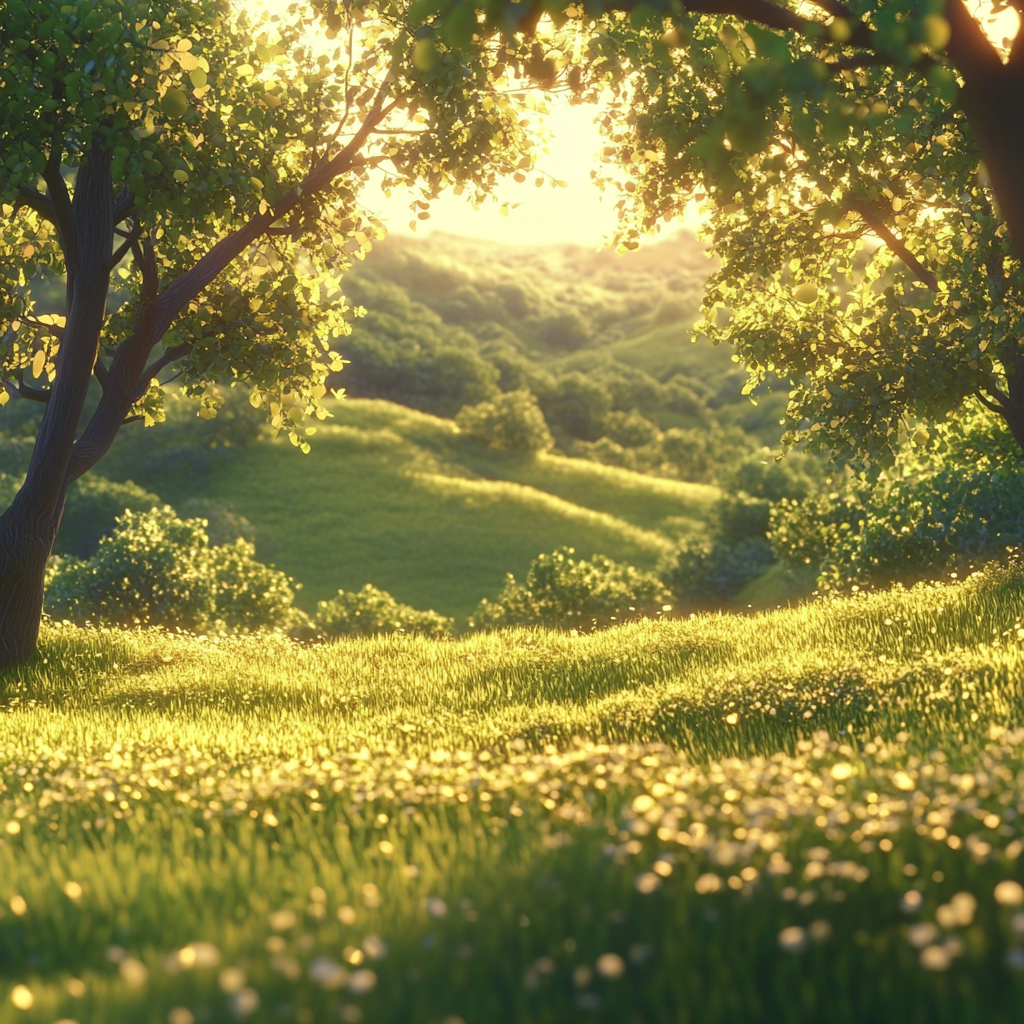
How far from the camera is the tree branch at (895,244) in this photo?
1515 centimetres

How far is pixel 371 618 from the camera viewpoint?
3219cm

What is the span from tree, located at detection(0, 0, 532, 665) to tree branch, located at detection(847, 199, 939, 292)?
5.31 metres

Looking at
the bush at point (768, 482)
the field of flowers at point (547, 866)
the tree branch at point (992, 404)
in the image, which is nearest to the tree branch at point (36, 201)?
the field of flowers at point (547, 866)

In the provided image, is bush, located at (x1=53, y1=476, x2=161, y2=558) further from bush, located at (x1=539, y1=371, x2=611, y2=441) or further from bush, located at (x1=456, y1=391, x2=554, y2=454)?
bush, located at (x1=539, y1=371, x2=611, y2=441)

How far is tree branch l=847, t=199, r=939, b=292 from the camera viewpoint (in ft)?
49.7

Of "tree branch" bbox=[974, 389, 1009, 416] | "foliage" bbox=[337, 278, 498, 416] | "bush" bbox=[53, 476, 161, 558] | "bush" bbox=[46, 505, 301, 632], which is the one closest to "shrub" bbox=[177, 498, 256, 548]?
"bush" bbox=[53, 476, 161, 558]

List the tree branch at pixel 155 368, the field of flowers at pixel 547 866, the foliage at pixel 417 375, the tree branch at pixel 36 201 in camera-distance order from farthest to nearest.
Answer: the foliage at pixel 417 375 → the tree branch at pixel 155 368 → the tree branch at pixel 36 201 → the field of flowers at pixel 547 866

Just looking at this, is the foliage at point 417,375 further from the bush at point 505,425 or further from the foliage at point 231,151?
the foliage at point 231,151

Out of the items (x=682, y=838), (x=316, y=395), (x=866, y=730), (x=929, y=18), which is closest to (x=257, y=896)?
(x=682, y=838)

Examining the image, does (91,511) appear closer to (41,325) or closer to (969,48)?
(41,325)

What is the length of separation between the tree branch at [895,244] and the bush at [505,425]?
46878 mm

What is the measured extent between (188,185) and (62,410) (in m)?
4.09

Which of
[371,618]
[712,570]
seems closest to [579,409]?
[712,570]

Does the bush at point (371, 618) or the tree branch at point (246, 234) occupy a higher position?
the tree branch at point (246, 234)
